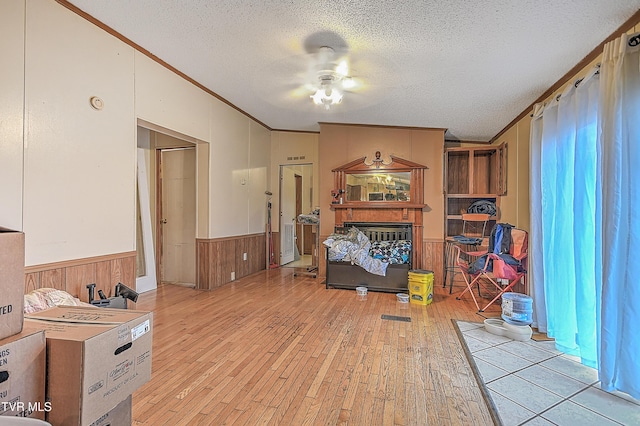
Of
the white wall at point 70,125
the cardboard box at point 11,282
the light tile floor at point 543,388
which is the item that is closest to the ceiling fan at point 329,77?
the white wall at point 70,125

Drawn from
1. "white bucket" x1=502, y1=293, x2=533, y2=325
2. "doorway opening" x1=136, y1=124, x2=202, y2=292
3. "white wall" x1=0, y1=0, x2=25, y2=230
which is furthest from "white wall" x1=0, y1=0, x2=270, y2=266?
"white bucket" x1=502, y1=293, x2=533, y2=325

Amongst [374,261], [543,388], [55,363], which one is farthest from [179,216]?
[543,388]

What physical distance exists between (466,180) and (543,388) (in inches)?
153

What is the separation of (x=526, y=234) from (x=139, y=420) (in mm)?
Result: 4028

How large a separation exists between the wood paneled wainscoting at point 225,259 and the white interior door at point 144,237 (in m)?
0.70

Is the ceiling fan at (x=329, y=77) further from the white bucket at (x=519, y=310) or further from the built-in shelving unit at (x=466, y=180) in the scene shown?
the white bucket at (x=519, y=310)

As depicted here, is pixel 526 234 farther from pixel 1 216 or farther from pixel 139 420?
pixel 1 216

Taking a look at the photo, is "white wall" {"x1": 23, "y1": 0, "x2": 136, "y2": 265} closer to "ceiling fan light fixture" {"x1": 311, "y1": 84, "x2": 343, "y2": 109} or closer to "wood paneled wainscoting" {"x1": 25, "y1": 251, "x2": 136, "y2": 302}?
"wood paneled wainscoting" {"x1": 25, "y1": 251, "x2": 136, "y2": 302}

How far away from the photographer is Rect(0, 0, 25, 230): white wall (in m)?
2.04

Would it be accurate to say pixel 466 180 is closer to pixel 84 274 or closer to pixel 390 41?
pixel 390 41

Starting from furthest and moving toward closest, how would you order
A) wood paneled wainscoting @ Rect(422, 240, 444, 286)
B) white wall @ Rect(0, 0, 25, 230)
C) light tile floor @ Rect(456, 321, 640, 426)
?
wood paneled wainscoting @ Rect(422, 240, 444, 286), white wall @ Rect(0, 0, 25, 230), light tile floor @ Rect(456, 321, 640, 426)

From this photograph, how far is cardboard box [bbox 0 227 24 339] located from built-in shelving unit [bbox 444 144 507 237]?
5121 mm

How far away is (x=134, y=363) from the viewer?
3.70 ft

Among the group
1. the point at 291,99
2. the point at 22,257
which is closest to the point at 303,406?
the point at 22,257
